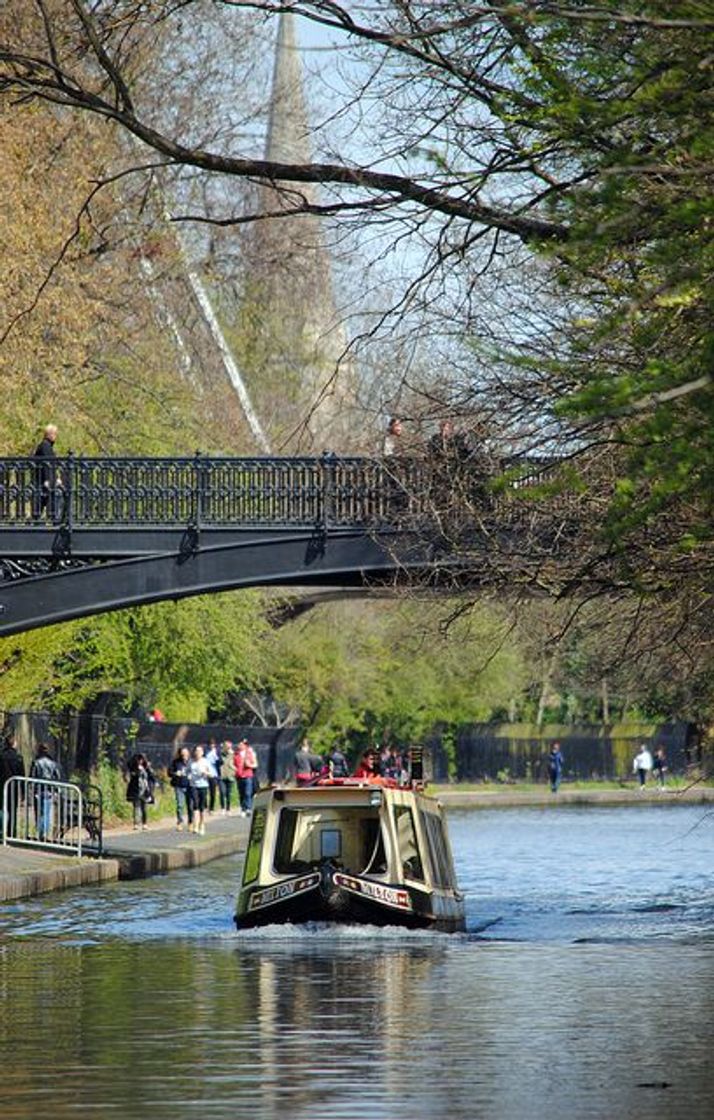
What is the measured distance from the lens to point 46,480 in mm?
41469

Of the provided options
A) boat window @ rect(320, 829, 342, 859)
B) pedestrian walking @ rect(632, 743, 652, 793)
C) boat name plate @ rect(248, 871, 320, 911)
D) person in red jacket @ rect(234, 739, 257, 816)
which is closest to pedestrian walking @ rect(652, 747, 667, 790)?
pedestrian walking @ rect(632, 743, 652, 793)

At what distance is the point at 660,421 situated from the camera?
11.7 meters

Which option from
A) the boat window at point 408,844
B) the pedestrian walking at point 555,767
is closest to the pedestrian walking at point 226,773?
the pedestrian walking at point 555,767

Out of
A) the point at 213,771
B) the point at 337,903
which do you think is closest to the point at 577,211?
the point at 337,903

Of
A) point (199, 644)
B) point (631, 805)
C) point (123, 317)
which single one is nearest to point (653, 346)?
point (123, 317)

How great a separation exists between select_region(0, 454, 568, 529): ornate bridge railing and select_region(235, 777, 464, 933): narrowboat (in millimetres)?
7604

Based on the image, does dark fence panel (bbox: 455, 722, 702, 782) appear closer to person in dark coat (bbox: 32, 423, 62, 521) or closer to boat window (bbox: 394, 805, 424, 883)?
person in dark coat (bbox: 32, 423, 62, 521)

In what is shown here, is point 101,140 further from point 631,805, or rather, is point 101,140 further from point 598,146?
point 631,805

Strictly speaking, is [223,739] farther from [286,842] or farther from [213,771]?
[286,842]

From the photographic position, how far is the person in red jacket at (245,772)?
65562mm

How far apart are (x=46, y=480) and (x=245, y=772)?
25.7 meters

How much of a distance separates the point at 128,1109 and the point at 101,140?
112 feet

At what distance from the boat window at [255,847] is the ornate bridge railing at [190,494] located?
7.92 metres

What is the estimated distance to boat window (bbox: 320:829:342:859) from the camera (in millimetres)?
32656
